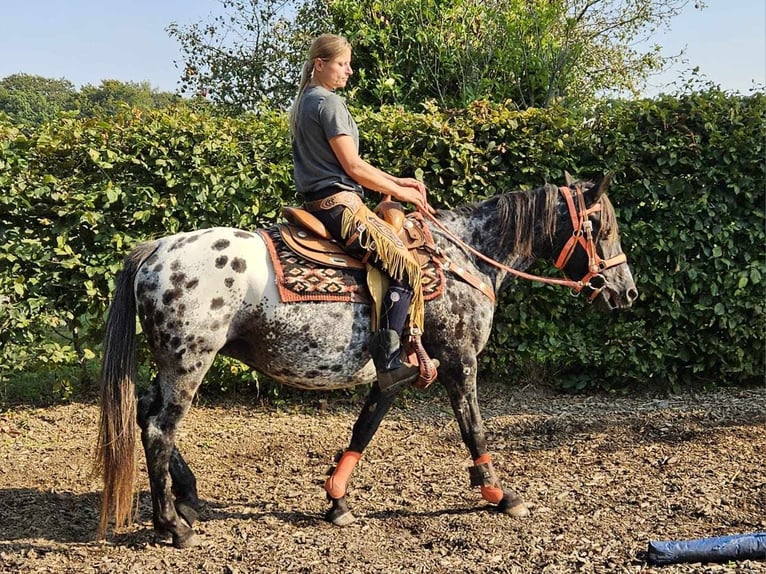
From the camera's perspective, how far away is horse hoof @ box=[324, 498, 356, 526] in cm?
400

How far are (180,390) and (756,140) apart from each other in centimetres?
541

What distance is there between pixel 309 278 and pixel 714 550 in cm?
237

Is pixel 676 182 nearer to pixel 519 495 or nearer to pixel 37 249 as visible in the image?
pixel 519 495

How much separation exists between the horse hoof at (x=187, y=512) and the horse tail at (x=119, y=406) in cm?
31

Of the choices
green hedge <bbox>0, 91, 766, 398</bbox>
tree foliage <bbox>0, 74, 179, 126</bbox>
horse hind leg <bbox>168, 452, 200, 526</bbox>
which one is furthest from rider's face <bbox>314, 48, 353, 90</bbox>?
tree foliage <bbox>0, 74, 179, 126</bbox>

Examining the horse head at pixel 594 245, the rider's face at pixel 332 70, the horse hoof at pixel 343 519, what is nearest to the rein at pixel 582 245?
the horse head at pixel 594 245

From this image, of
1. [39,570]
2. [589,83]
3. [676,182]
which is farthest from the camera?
[589,83]

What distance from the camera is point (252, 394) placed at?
6.68 m

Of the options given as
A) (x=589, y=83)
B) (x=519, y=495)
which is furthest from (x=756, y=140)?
(x=589, y=83)

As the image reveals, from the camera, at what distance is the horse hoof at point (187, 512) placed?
3930 millimetres

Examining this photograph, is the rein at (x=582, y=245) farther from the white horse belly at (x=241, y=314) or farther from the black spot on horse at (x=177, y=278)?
the black spot on horse at (x=177, y=278)

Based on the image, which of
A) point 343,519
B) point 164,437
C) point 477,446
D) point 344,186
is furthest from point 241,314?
point 477,446

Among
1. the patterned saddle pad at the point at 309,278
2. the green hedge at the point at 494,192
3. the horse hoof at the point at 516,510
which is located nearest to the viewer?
the patterned saddle pad at the point at 309,278

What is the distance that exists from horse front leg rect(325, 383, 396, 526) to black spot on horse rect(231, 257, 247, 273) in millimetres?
1110
